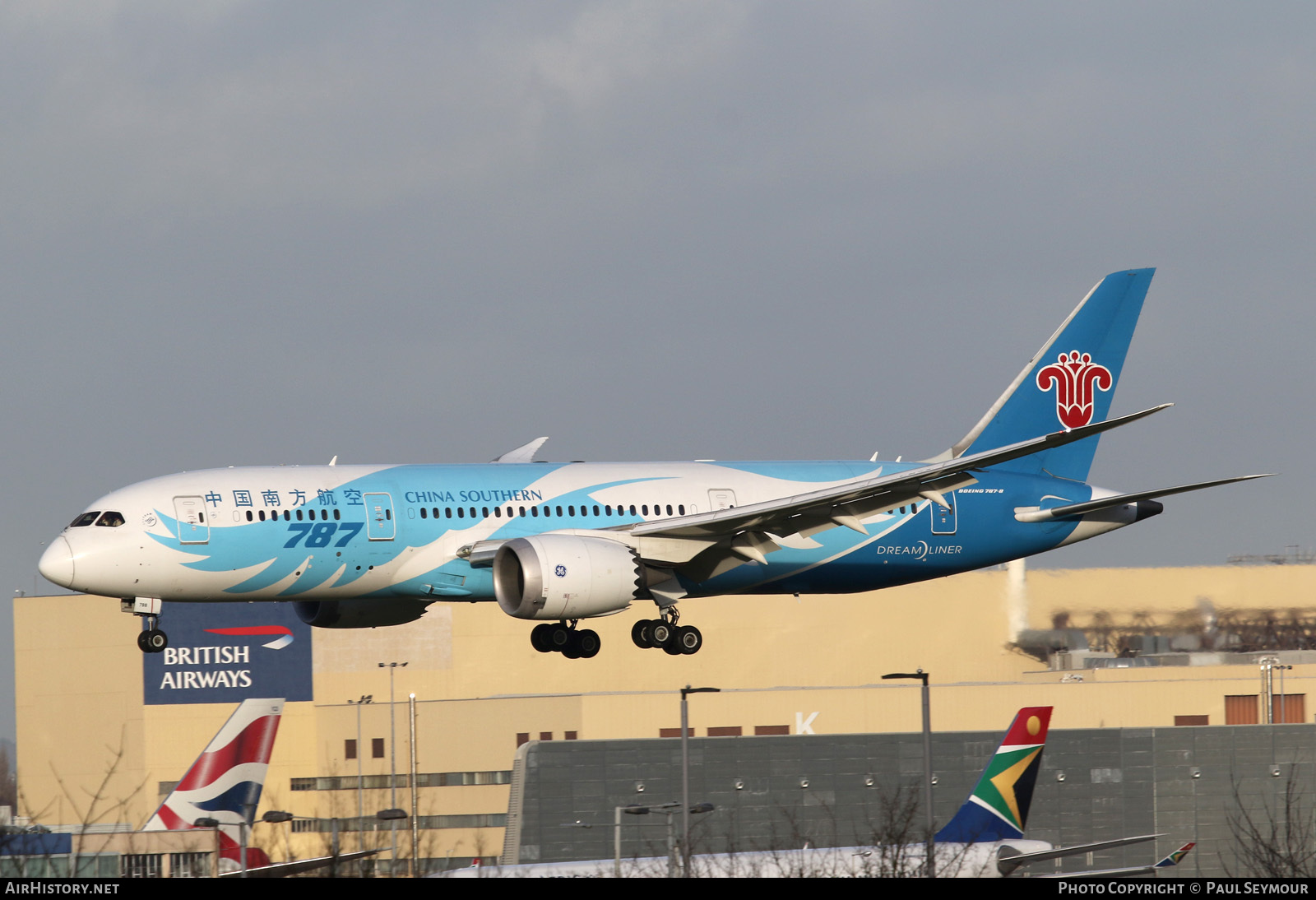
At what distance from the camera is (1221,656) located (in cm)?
7344

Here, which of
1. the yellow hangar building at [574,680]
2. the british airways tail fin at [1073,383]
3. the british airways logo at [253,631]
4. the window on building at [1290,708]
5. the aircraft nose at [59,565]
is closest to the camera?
the aircraft nose at [59,565]

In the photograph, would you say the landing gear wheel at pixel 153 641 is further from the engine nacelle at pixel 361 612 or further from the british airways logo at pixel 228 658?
the british airways logo at pixel 228 658

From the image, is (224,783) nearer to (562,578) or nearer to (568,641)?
(568,641)

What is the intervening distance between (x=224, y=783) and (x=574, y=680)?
49153 millimetres

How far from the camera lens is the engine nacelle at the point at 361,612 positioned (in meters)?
43.5

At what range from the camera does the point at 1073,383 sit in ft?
162

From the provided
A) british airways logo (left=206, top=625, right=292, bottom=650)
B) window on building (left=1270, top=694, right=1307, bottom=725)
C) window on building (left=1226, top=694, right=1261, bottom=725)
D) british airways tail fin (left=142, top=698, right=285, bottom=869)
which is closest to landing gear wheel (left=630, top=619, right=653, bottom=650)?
british airways tail fin (left=142, top=698, right=285, bottom=869)

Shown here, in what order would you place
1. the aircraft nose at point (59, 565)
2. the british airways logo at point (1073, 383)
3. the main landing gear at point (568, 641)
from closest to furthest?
1. the aircraft nose at point (59, 565)
2. the main landing gear at point (568, 641)
3. the british airways logo at point (1073, 383)

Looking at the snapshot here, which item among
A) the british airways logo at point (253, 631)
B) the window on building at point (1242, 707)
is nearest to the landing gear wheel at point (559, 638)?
the window on building at point (1242, 707)

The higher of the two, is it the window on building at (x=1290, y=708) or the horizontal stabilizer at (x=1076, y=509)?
the horizontal stabilizer at (x=1076, y=509)

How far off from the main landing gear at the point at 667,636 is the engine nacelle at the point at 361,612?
5.45 meters

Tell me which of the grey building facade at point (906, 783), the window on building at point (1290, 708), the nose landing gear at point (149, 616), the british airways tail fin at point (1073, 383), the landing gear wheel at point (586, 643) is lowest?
the grey building facade at point (906, 783)

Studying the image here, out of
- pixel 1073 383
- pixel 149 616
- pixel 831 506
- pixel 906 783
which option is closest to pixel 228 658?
pixel 906 783
